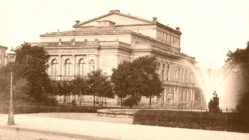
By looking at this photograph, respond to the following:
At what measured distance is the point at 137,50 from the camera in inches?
3233

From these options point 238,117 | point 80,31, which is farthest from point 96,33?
point 238,117

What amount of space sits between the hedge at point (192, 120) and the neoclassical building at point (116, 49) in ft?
151

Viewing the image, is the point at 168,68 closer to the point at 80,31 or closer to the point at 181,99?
the point at 181,99

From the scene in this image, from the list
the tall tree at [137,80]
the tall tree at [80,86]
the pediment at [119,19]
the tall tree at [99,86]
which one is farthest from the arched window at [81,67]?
the tall tree at [137,80]

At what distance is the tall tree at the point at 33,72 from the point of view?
176 ft

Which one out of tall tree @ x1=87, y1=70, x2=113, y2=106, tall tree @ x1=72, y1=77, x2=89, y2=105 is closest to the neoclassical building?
tall tree @ x1=72, y1=77, x2=89, y2=105

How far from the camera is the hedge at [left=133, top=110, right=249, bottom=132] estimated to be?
26.4m

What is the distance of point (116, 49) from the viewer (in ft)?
253

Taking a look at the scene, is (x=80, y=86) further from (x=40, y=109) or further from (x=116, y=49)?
(x=40, y=109)

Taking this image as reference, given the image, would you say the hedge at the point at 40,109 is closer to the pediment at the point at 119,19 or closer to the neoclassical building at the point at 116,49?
the neoclassical building at the point at 116,49

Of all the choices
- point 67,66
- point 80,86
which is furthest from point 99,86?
point 67,66

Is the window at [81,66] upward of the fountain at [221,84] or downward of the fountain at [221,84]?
upward

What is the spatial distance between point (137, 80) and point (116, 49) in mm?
15331

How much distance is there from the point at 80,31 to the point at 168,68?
1872 cm
